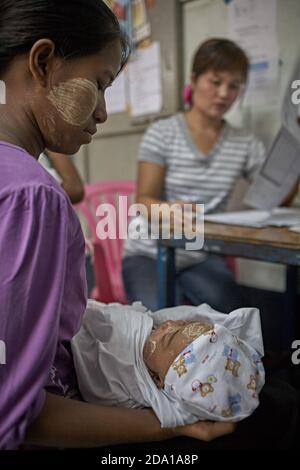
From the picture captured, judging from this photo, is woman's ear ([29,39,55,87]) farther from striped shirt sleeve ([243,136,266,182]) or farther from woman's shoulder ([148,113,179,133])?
striped shirt sleeve ([243,136,266,182])

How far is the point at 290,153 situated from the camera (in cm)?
114

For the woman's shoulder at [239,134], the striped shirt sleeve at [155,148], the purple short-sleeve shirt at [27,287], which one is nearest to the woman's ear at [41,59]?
the purple short-sleeve shirt at [27,287]

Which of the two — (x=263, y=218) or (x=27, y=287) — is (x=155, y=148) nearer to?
(x=263, y=218)

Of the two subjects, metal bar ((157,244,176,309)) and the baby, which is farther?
metal bar ((157,244,176,309))

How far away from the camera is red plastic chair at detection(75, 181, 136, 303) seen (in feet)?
3.99

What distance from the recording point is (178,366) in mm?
547

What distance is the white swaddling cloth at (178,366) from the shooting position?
522mm

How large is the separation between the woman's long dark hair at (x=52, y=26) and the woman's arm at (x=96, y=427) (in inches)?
14.5

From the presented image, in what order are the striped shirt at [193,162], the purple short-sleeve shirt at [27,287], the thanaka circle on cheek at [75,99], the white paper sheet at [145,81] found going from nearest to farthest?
the purple short-sleeve shirt at [27,287], the thanaka circle on cheek at [75,99], the striped shirt at [193,162], the white paper sheet at [145,81]

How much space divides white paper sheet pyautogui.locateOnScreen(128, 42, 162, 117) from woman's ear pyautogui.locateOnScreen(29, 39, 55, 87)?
46.0 inches

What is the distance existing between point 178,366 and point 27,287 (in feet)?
0.68

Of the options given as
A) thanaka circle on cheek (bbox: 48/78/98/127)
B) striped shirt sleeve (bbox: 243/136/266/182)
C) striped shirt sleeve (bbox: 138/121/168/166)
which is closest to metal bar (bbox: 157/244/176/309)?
striped shirt sleeve (bbox: 138/121/168/166)

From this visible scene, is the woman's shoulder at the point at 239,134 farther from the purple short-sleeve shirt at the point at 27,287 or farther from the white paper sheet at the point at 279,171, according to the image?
the purple short-sleeve shirt at the point at 27,287
